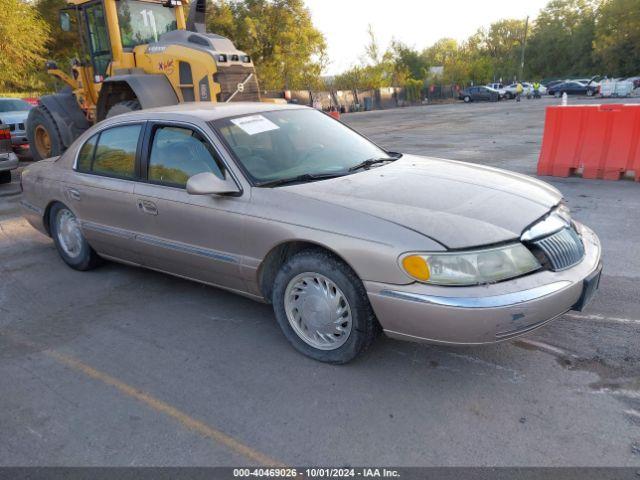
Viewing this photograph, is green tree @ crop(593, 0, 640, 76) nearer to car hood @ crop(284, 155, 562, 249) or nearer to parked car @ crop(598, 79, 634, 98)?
parked car @ crop(598, 79, 634, 98)

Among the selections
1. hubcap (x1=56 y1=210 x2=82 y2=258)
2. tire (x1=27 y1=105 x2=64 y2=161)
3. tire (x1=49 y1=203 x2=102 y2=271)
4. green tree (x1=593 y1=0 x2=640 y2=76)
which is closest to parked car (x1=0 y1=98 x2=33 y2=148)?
tire (x1=27 y1=105 x2=64 y2=161)

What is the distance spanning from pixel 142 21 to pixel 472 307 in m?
9.84

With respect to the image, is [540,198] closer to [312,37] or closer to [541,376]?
[541,376]

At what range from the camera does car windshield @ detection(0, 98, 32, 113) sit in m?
14.4

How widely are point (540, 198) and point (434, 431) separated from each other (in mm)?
1744

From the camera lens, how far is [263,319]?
394 cm

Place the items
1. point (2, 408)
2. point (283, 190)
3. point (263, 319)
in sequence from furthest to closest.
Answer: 1. point (263, 319)
2. point (283, 190)
3. point (2, 408)

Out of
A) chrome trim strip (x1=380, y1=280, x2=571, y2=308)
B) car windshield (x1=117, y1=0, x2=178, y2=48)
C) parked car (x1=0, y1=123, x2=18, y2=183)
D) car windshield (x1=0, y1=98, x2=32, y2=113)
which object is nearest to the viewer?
chrome trim strip (x1=380, y1=280, x2=571, y2=308)

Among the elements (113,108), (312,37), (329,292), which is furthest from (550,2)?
(329,292)

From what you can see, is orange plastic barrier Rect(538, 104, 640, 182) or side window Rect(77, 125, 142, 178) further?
orange plastic barrier Rect(538, 104, 640, 182)

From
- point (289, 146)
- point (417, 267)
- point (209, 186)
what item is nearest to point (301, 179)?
point (289, 146)

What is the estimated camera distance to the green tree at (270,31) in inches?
1304

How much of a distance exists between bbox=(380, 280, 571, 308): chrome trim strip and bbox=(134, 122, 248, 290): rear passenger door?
1.31 meters

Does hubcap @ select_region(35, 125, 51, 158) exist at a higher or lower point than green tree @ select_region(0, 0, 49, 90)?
lower
